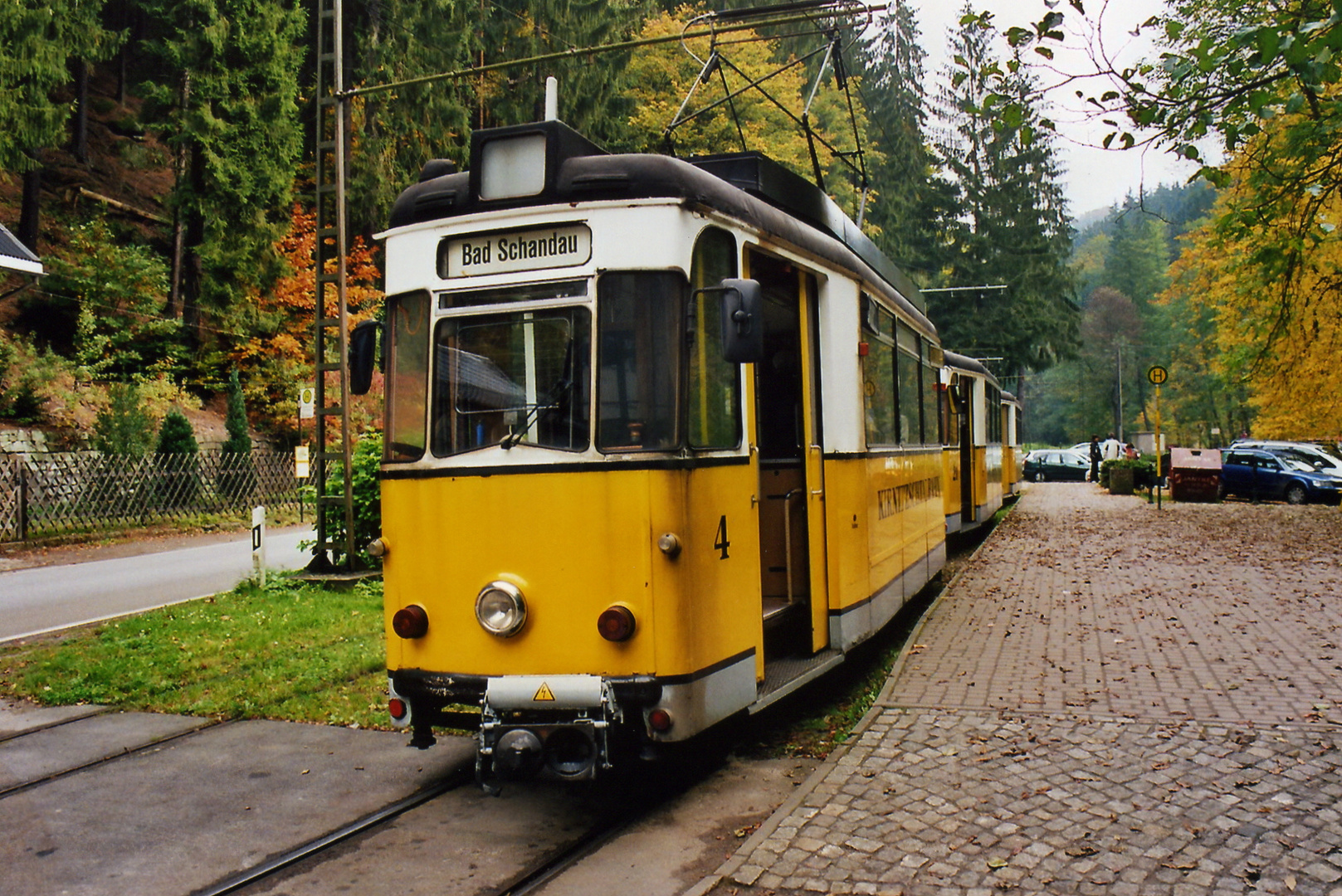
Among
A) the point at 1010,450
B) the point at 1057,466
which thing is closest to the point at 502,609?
the point at 1010,450

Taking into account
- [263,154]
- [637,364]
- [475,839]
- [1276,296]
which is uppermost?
[263,154]

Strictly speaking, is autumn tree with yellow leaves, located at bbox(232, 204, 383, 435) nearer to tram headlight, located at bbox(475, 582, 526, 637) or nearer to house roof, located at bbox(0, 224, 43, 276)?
house roof, located at bbox(0, 224, 43, 276)

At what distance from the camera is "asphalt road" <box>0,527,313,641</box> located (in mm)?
12188

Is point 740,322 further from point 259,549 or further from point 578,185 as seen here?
point 259,549

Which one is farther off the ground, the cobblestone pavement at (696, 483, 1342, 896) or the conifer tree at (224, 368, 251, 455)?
the conifer tree at (224, 368, 251, 455)

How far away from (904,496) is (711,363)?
4.72m

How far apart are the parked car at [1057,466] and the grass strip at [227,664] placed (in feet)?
144

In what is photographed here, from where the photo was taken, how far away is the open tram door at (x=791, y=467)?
23.6ft

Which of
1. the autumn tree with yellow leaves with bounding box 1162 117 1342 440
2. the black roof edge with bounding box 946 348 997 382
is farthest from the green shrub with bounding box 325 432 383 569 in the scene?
the black roof edge with bounding box 946 348 997 382

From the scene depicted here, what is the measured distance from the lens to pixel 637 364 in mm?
5254

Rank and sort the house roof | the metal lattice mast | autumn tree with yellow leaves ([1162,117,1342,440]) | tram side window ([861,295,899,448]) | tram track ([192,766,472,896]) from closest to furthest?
1. tram track ([192,766,472,896])
2. tram side window ([861,295,899,448])
3. autumn tree with yellow leaves ([1162,117,1342,440])
4. the metal lattice mast
5. the house roof

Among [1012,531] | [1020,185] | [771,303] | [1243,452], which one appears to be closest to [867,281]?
[771,303]

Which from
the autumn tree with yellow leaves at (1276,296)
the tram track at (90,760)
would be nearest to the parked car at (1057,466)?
the autumn tree with yellow leaves at (1276,296)

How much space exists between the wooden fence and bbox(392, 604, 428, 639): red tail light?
60.0 ft
